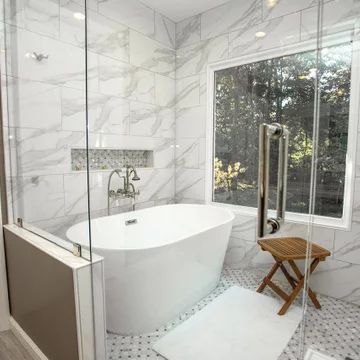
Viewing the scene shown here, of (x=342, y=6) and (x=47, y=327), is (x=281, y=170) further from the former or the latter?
(x=342, y=6)

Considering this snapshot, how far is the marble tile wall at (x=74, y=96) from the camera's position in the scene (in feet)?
6.12

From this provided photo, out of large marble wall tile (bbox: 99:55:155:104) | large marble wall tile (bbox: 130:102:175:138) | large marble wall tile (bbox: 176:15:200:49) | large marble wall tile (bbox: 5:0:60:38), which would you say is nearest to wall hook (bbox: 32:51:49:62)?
large marble wall tile (bbox: 5:0:60:38)

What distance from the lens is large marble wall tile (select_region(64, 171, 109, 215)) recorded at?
6.74ft

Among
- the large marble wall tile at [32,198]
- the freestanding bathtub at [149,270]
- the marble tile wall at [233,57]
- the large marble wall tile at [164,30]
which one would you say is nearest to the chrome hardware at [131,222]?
the freestanding bathtub at [149,270]

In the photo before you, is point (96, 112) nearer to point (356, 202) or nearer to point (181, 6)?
point (181, 6)

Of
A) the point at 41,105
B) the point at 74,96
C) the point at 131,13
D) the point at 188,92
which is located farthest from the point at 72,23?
the point at 188,92

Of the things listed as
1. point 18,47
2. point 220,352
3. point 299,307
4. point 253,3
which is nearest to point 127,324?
point 220,352

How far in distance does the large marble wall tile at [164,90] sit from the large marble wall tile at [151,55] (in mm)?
72

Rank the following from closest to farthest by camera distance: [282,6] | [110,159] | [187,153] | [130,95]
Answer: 1. [282,6]
2. [110,159]
3. [130,95]
4. [187,153]

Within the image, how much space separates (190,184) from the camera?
10.7 ft

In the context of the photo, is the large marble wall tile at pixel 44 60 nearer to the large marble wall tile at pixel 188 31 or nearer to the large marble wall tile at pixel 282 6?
the large marble wall tile at pixel 188 31

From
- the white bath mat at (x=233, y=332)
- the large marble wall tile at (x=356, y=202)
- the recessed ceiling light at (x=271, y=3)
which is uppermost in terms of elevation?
the recessed ceiling light at (x=271, y=3)

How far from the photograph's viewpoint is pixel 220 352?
1.68 meters

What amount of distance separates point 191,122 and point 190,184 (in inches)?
30.1
